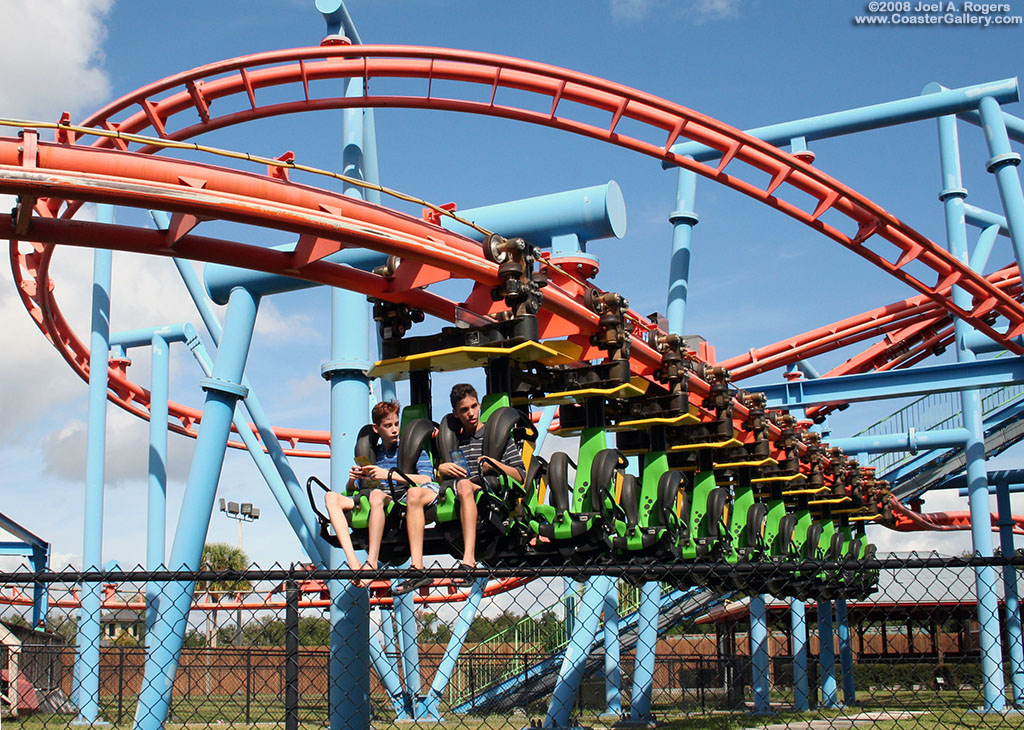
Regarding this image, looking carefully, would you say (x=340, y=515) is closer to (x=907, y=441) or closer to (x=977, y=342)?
(x=977, y=342)

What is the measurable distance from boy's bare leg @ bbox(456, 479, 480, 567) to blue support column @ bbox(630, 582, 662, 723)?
173 inches

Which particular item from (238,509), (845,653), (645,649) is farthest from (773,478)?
(238,509)

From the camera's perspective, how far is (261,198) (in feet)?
17.6

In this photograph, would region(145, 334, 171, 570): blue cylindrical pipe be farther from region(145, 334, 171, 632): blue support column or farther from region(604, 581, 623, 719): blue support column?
region(604, 581, 623, 719): blue support column

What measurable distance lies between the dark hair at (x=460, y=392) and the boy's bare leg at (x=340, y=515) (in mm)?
829

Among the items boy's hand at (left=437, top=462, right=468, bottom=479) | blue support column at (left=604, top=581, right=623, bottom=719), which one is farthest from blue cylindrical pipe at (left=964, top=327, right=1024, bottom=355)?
boy's hand at (left=437, top=462, right=468, bottom=479)

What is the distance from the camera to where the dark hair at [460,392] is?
6.13 meters

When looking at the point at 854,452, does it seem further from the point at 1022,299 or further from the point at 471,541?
the point at 471,541

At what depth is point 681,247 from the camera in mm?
11625

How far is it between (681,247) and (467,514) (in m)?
6.81

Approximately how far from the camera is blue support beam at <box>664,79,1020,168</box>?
1098cm

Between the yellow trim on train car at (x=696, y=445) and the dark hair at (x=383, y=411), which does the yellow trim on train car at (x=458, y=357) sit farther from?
the yellow trim on train car at (x=696, y=445)

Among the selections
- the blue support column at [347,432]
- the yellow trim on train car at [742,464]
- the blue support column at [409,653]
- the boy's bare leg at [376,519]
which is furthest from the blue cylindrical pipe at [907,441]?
the boy's bare leg at [376,519]

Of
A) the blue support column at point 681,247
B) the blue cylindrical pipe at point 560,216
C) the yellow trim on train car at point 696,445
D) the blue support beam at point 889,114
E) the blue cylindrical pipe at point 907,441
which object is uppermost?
the blue support beam at point 889,114
